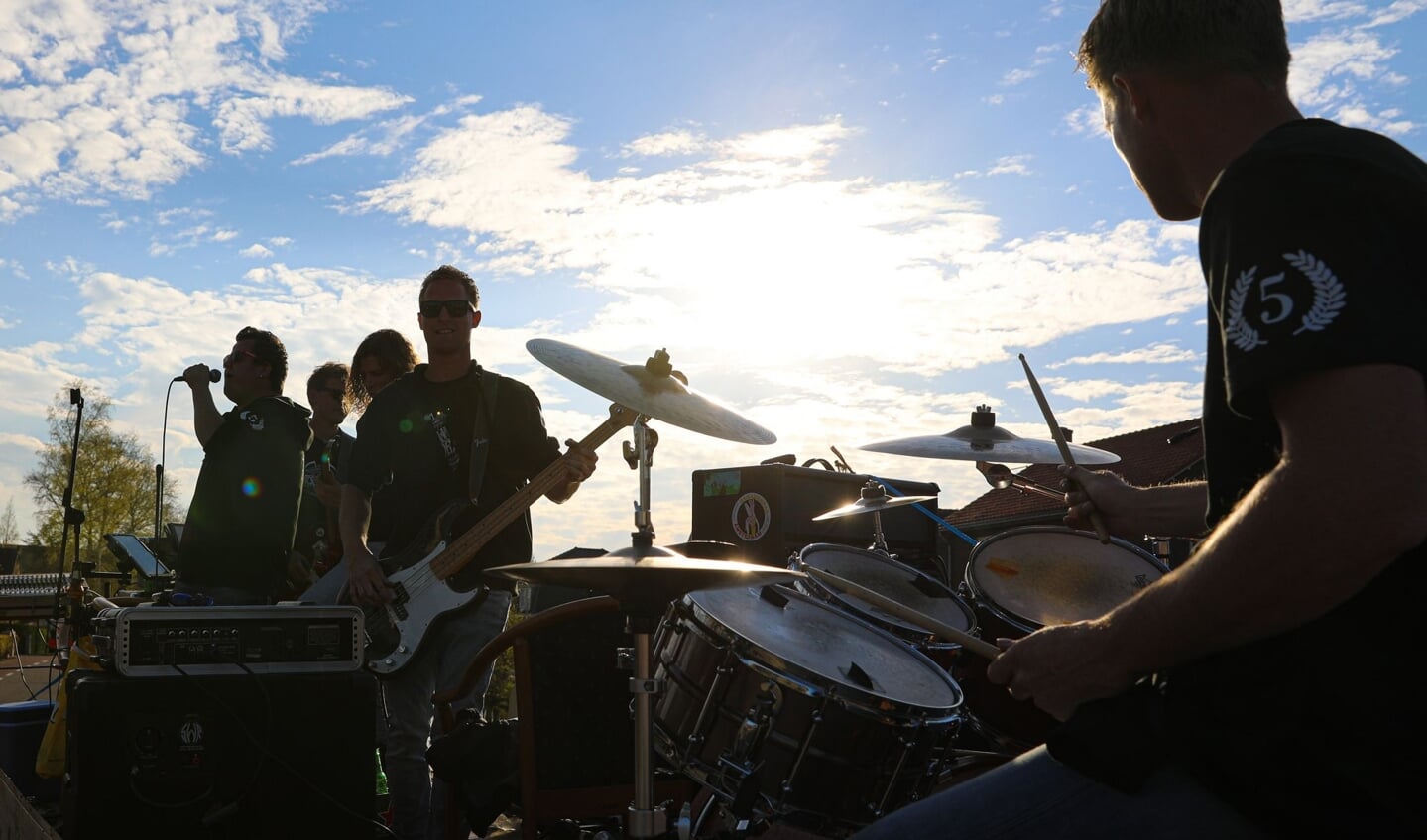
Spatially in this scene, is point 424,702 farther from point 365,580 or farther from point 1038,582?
point 1038,582

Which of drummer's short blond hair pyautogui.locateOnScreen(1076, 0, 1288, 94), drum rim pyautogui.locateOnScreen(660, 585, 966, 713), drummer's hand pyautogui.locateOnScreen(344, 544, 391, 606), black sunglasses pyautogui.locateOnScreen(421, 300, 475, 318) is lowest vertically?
drum rim pyautogui.locateOnScreen(660, 585, 966, 713)

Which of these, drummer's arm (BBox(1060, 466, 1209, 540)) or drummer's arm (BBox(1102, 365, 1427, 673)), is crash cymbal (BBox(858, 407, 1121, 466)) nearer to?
drummer's arm (BBox(1060, 466, 1209, 540))

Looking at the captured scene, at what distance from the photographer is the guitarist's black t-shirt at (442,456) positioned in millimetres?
4664

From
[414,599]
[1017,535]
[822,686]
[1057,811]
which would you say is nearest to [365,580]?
[414,599]

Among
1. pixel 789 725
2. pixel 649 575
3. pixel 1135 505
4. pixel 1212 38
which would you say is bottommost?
pixel 789 725

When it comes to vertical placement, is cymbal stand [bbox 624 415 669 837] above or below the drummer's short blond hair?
below

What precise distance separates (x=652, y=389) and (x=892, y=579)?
2070 millimetres

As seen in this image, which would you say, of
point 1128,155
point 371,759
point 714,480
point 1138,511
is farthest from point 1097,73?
point 714,480

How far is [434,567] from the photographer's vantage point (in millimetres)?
4566

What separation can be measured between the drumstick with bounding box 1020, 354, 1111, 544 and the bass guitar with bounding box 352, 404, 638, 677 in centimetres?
227

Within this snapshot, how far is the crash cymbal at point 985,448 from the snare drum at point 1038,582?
38.6 inches

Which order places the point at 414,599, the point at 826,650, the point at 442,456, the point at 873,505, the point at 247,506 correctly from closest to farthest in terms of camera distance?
the point at 826,650, the point at 414,599, the point at 442,456, the point at 247,506, the point at 873,505

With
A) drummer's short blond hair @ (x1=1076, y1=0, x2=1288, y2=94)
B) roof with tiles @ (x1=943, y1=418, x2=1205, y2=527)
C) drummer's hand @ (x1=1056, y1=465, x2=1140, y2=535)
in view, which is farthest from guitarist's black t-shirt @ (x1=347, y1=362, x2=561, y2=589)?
roof with tiles @ (x1=943, y1=418, x2=1205, y2=527)

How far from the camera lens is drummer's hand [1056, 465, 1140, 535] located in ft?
6.97
